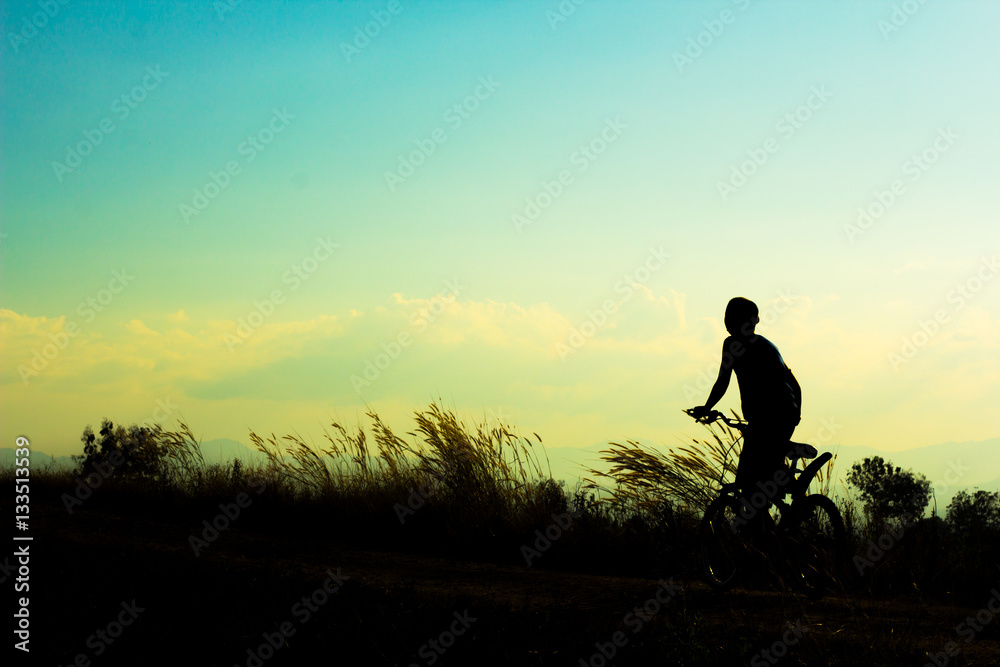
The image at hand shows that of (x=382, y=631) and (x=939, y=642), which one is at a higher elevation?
(x=382, y=631)

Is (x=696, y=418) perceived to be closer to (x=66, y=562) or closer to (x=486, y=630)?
(x=486, y=630)

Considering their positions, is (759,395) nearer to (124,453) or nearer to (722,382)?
(722,382)

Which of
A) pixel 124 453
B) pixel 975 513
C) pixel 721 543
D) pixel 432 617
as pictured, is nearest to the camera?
pixel 432 617

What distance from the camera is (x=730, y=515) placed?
7.30 meters

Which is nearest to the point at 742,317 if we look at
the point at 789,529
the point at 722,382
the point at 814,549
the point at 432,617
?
the point at 722,382

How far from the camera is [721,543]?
717 cm

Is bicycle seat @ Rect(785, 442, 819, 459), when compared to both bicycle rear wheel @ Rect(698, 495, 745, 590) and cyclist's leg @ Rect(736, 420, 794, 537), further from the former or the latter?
bicycle rear wheel @ Rect(698, 495, 745, 590)

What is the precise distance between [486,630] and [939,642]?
10.7 feet

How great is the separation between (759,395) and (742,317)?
705 mm

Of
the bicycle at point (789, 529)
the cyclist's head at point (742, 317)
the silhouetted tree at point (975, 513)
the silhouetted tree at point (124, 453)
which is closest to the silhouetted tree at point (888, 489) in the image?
the silhouetted tree at point (975, 513)

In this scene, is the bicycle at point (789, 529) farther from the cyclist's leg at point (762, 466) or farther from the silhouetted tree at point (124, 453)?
the silhouetted tree at point (124, 453)

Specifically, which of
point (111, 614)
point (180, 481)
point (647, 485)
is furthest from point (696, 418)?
point (180, 481)

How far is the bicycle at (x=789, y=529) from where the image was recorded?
22.4 ft

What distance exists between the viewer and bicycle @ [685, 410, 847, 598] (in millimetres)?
6816
